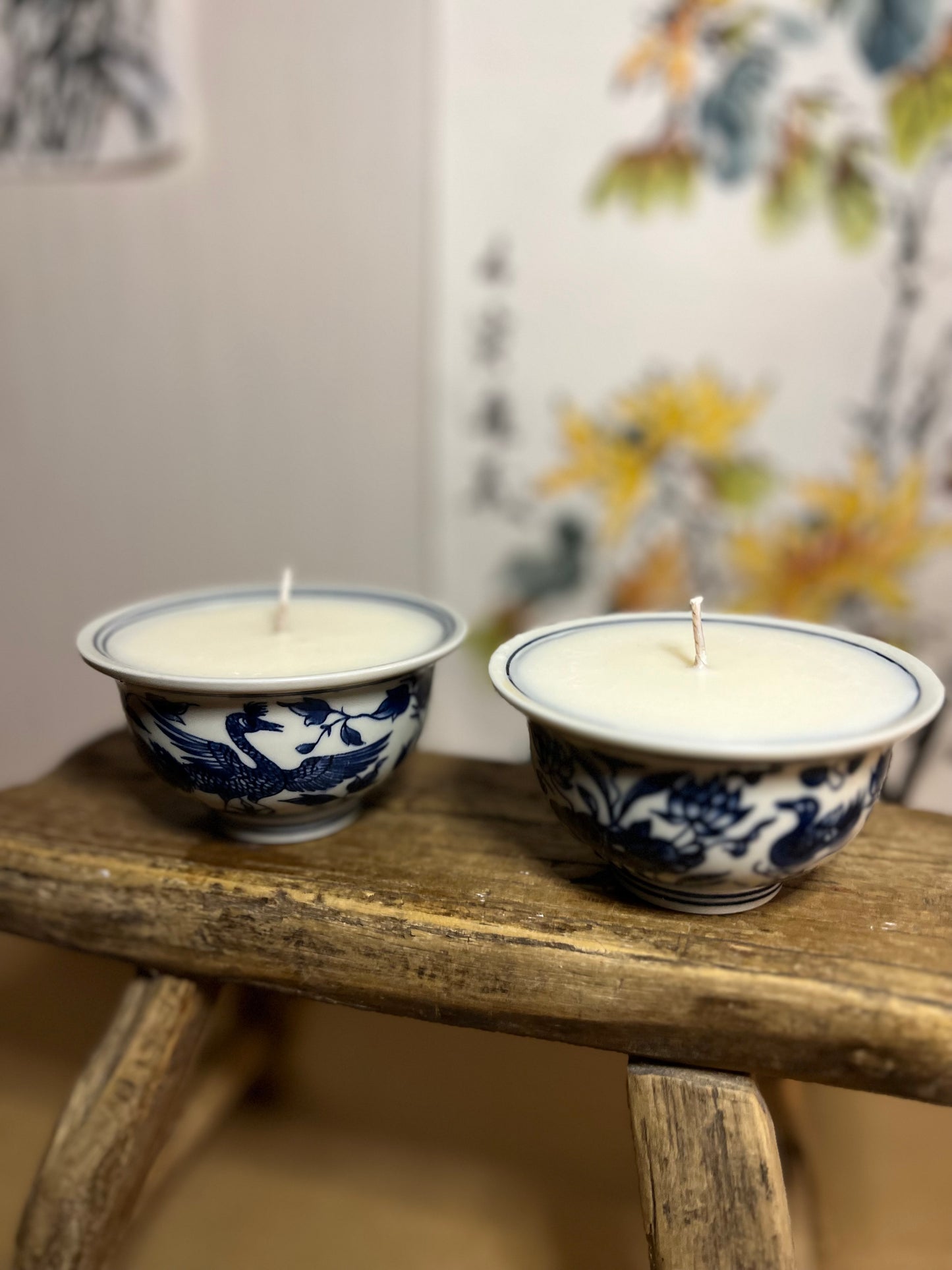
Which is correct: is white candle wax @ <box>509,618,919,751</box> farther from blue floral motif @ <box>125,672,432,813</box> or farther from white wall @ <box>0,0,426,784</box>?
white wall @ <box>0,0,426,784</box>

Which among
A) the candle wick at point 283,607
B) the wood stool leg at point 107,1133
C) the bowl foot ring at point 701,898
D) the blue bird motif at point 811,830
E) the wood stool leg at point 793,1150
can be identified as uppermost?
the candle wick at point 283,607

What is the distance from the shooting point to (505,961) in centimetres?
51

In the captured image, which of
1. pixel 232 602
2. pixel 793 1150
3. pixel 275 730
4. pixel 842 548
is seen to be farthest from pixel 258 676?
pixel 842 548

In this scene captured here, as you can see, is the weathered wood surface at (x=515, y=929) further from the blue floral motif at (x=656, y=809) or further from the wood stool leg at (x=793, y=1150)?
the wood stool leg at (x=793, y=1150)

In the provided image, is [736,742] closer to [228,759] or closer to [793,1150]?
[228,759]

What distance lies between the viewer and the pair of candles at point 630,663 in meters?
0.45

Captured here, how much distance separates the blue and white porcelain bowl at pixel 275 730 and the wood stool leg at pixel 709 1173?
228mm

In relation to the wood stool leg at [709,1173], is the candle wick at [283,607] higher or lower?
higher

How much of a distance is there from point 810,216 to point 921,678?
0.69m

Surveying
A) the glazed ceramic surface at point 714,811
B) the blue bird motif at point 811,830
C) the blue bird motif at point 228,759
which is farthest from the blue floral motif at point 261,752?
the blue bird motif at point 811,830

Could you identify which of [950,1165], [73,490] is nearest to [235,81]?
[73,490]

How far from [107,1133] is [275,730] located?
0.97 feet

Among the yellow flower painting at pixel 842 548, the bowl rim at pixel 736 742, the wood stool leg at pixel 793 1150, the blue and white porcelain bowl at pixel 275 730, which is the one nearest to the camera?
the bowl rim at pixel 736 742

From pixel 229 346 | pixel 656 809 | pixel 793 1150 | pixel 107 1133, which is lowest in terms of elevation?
pixel 793 1150
